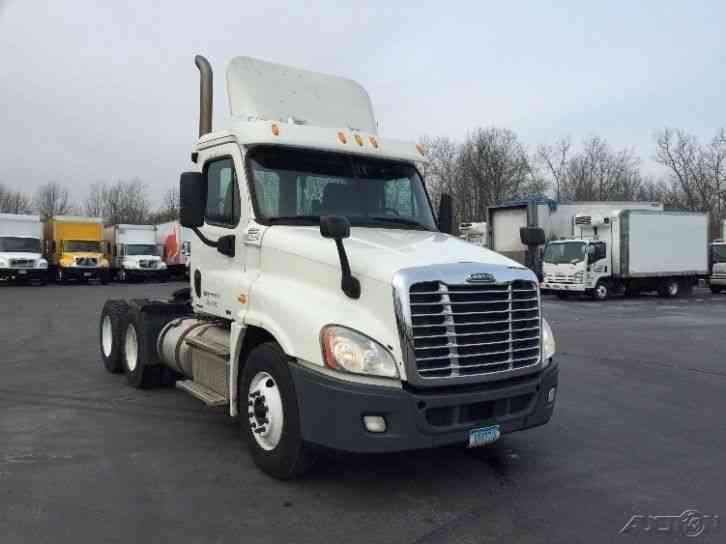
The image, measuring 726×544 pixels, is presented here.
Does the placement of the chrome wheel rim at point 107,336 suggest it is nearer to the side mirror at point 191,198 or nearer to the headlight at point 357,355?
the side mirror at point 191,198

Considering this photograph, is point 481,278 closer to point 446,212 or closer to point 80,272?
point 446,212

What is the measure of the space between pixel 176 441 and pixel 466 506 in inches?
112

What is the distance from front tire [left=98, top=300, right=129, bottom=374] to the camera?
8.82 metres

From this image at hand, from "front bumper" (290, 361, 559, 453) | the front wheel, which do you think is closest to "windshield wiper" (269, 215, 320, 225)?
"front bumper" (290, 361, 559, 453)

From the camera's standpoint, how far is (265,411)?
16.2ft

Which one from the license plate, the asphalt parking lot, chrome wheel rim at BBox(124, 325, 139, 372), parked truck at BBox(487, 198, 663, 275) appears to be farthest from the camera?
parked truck at BBox(487, 198, 663, 275)

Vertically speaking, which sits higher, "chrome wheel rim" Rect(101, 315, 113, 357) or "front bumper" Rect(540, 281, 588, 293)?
"chrome wheel rim" Rect(101, 315, 113, 357)

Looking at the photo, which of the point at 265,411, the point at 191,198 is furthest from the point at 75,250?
the point at 265,411

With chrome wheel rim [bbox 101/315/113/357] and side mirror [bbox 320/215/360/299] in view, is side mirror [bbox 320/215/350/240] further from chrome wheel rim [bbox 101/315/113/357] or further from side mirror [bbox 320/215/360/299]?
chrome wheel rim [bbox 101/315/113/357]

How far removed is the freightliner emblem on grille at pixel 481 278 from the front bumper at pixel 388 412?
747mm

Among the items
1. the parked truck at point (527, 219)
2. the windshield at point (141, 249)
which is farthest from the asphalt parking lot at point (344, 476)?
the windshield at point (141, 249)

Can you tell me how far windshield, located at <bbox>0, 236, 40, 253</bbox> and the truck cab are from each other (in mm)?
33001

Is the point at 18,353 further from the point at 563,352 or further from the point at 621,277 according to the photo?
the point at 621,277

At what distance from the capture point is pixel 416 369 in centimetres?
433
